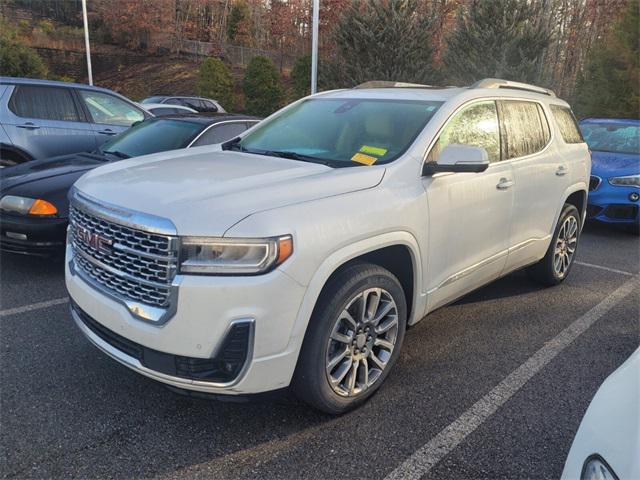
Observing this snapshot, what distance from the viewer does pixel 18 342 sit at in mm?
3531

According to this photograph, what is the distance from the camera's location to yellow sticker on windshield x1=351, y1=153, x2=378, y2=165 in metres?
3.19

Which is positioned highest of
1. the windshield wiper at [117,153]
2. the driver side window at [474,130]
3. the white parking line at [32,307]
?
the driver side window at [474,130]

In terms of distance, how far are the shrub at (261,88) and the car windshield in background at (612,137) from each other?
63.5ft

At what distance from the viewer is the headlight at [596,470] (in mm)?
1505

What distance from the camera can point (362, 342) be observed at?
9.50 ft

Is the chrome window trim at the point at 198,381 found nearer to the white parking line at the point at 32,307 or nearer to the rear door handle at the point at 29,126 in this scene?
the white parking line at the point at 32,307

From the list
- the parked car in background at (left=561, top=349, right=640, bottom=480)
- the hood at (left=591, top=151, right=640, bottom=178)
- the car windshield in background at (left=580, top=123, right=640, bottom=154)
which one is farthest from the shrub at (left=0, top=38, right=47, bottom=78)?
the parked car in background at (left=561, top=349, right=640, bottom=480)

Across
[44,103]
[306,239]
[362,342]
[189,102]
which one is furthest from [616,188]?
[189,102]

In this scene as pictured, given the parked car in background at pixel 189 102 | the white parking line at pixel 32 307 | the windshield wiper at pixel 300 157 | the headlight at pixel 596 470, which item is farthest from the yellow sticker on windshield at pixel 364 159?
the parked car in background at pixel 189 102

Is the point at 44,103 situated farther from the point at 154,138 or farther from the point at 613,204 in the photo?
the point at 613,204

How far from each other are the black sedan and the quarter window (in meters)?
1.81

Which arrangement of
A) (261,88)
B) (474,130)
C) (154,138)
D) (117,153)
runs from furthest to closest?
(261,88)
(154,138)
(117,153)
(474,130)

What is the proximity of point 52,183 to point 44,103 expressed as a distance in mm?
2942

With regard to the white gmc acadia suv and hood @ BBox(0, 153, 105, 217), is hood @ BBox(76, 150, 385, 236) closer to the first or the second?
the white gmc acadia suv
